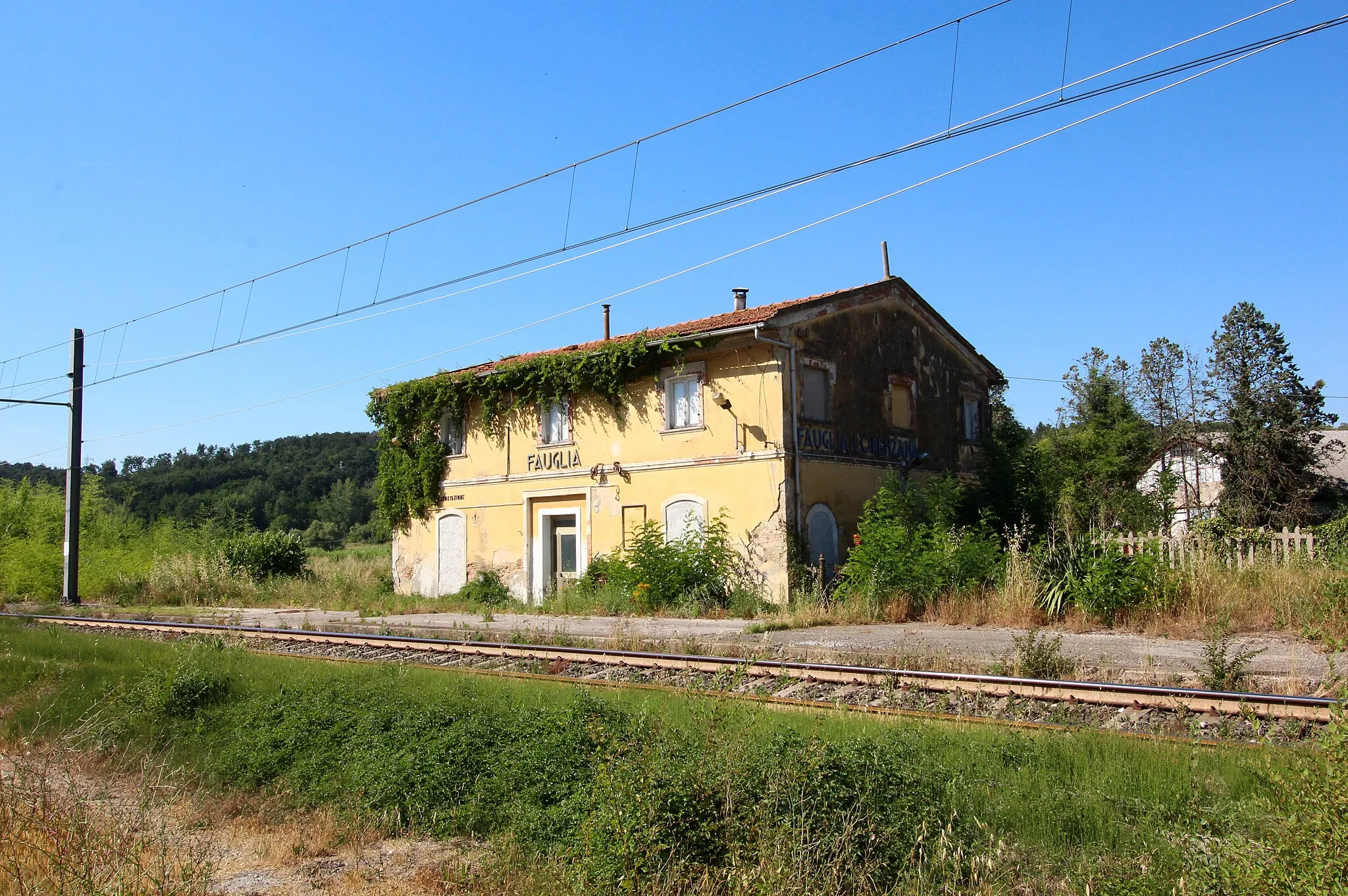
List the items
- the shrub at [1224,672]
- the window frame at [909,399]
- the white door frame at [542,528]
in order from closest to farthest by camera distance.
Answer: the shrub at [1224,672] < the white door frame at [542,528] < the window frame at [909,399]

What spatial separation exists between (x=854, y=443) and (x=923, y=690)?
13.8 metres

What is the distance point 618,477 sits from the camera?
78.5 ft

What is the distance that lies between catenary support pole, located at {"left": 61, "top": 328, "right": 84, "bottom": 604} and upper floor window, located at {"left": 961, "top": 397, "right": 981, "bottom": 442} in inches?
967

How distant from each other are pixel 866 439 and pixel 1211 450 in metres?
25.1

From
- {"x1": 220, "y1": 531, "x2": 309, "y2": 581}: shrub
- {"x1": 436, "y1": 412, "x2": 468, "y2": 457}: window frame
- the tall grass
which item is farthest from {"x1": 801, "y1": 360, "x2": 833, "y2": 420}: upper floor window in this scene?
{"x1": 220, "y1": 531, "x2": 309, "y2": 581}: shrub

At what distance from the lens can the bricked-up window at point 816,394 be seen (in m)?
22.0

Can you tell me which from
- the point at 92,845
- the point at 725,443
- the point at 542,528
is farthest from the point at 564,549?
the point at 92,845

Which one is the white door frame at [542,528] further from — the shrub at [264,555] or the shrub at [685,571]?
the shrub at [264,555]

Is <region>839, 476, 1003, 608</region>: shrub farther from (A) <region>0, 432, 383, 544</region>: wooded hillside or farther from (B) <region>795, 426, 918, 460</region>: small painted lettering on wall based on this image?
(A) <region>0, 432, 383, 544</region>: wooded hillside

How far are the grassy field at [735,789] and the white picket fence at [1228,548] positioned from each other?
9.25 m

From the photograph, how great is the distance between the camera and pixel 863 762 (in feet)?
19.2

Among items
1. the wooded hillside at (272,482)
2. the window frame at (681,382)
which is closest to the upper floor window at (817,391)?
the window frame at (681,382)

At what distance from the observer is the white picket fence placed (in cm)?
1535

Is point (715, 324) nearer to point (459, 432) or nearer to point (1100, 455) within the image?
point (459, 432)
